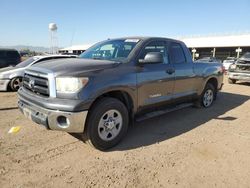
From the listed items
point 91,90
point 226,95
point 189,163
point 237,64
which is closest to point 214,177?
point 189,163

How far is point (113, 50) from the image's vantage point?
492 centimetres

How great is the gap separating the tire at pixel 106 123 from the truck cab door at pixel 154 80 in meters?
0.54

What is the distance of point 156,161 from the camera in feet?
12.3

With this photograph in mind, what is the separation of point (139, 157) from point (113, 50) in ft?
7.26

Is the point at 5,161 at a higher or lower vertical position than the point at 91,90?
lower

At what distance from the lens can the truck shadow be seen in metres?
4.48

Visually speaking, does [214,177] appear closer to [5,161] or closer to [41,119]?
[41,119]

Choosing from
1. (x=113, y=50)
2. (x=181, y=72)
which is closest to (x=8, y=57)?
(x=113, y=50)

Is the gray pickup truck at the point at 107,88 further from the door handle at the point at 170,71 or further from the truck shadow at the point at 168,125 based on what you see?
the truck shadow at the point at 168,125

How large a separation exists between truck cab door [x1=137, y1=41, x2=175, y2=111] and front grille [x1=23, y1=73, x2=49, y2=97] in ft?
5.27

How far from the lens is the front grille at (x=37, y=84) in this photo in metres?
3.79

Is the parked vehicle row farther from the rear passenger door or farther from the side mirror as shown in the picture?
the side mirror

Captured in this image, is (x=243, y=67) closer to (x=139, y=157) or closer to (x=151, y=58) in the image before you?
(x=151, y=58)

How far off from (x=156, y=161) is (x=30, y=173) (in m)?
1.83
